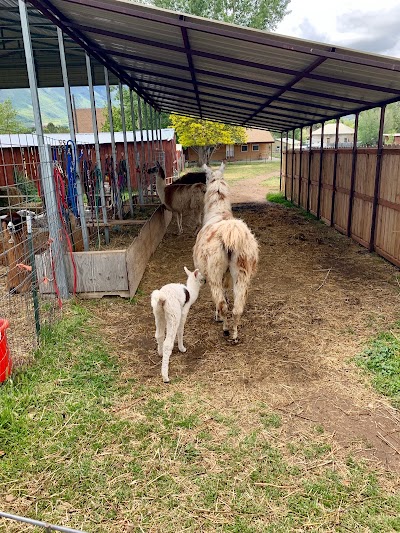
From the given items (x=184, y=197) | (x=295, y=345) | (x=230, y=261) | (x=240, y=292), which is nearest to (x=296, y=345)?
(x=295, y=345)

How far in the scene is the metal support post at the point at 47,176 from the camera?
485 centimetres

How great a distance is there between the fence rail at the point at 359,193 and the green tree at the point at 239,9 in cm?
2655

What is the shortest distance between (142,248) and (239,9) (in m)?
35.5

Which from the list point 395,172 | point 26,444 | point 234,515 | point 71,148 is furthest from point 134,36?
point 234,515

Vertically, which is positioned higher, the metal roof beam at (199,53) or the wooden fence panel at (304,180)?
the metal roof beam at (199,53)

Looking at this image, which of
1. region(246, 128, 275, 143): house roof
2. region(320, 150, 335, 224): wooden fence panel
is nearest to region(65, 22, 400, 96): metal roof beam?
region(320, 150, 335, 224): wooden fence panel

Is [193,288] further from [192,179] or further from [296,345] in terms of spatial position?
[192,179]

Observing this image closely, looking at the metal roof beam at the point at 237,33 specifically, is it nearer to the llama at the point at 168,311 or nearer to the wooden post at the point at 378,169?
the llama at the point at 168,311

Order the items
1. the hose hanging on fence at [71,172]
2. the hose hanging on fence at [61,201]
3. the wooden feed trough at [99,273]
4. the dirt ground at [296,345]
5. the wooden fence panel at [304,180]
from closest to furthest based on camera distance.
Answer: the dirt ground at [296,345], the hose hanging on fence at [61,201], the wooden feed trough at [99,273], the hose hanging on fence at [71,172], the wooden fence panel at [304,180]

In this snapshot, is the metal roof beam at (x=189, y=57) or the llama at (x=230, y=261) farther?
the metal roof beam at (x=189, y=57)

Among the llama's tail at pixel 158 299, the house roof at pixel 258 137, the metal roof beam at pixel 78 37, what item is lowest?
the llama's tail at pixel 158 299

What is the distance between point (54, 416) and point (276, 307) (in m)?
3.34

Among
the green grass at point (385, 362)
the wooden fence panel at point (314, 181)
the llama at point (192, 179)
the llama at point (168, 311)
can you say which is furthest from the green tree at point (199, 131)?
the llama at point (168, 311)

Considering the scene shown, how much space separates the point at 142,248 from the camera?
23.4ft
